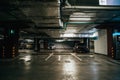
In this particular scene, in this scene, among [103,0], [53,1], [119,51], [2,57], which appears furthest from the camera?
[2,57]

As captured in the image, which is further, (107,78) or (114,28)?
(114,28)

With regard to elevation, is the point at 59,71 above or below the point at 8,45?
below

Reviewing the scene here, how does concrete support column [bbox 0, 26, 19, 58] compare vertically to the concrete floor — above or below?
above

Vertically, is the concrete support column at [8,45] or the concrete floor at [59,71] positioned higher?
the concrete support column at [8,45]

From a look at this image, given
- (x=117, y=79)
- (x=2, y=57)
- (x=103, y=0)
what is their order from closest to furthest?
(x=103, y=0)
(x=117, y=79)
(x=2, y=57)

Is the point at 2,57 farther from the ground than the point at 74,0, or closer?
closer

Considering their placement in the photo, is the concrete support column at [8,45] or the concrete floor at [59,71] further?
the concrete support column at [8,45]

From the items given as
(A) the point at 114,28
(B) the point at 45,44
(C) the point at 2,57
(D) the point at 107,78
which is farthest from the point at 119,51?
(B) the point at 45,44

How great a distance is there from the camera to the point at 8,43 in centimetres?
1867

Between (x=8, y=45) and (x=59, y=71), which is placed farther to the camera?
(x=8, y=45)

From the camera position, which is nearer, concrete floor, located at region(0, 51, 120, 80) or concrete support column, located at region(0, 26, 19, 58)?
concrete floor, located at region(0, 51, 120, 80)

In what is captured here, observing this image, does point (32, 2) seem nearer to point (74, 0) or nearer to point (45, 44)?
point (74, 0)

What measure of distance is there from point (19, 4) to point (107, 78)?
4802 mm

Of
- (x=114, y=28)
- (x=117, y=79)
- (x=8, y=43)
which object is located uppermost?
(x=114, y=28)
